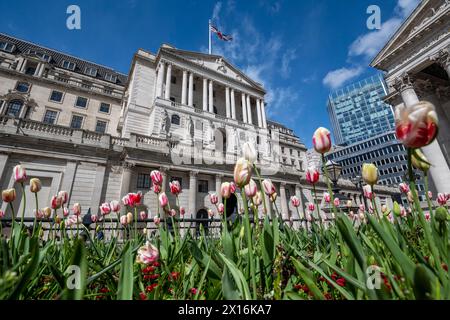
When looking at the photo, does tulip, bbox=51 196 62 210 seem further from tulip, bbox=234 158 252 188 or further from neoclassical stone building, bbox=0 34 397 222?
neoclassical stone building, bbox=0 34 397 222

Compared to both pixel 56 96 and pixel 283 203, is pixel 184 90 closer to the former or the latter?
pixel 283 203

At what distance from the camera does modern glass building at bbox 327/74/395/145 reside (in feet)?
295

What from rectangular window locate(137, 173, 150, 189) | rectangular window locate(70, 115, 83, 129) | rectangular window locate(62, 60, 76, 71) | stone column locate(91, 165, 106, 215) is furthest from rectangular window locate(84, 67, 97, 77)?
rectangular window locate(137, 173, 150, 189)

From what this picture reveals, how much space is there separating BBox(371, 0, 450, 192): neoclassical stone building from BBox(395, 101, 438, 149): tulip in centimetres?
1556

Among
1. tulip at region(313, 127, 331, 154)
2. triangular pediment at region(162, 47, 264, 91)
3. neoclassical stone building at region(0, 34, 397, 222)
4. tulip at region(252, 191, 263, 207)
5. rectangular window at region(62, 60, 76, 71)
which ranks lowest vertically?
tulip at region(252, 191, 263, 207)

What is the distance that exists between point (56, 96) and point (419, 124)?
115 feet

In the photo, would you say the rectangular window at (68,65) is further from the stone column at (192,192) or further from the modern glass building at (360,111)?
the modern glass building at (360,111)

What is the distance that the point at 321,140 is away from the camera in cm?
154

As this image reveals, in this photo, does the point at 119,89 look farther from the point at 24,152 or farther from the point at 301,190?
the point at 301,190

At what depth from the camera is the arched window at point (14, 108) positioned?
22836mm

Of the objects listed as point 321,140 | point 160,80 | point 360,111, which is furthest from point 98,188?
point 360,111
